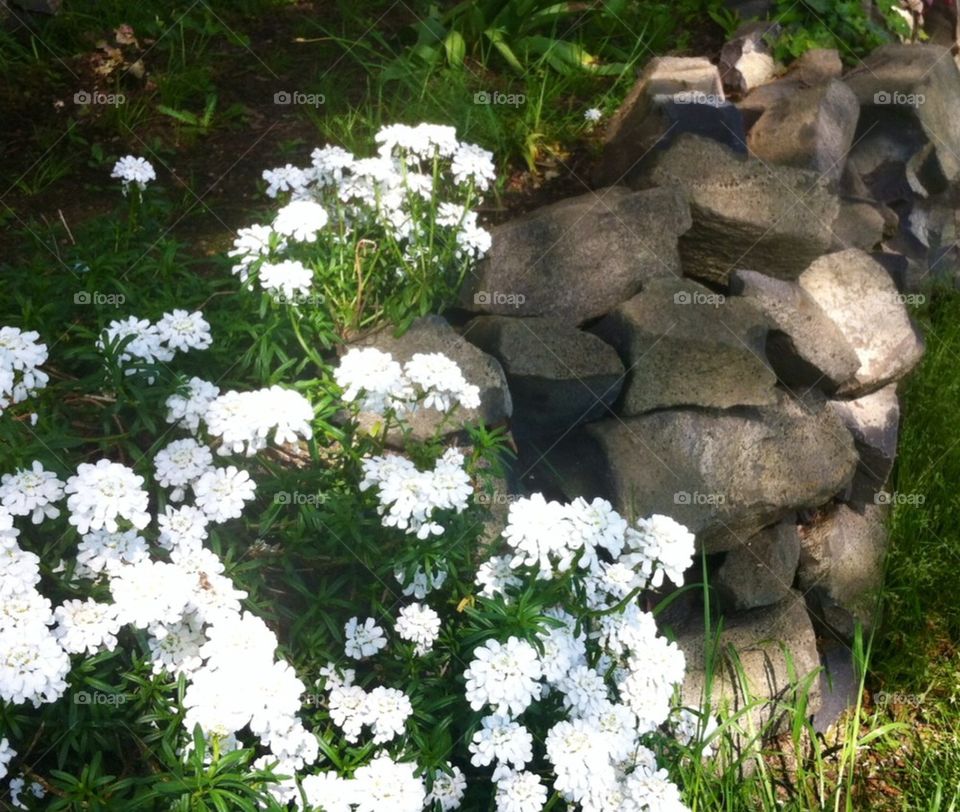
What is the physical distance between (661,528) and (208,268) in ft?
6.30

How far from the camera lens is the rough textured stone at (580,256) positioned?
3.58 m

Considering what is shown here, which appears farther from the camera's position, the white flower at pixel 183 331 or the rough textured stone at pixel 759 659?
the rough textured stone at pixel 759 659

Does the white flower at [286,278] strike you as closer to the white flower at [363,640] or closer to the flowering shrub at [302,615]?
the flowering shrub at [302,615]

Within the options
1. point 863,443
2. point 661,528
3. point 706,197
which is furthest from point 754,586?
point 706,197

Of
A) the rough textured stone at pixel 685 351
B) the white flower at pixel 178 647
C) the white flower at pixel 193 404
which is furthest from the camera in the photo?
the rough textured stone at pixel 685 351

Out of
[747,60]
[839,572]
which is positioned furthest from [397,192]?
[747,60]

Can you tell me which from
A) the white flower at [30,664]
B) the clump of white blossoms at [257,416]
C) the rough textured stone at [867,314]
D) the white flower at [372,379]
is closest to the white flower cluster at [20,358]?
the clump of white blossoms at [257,416]

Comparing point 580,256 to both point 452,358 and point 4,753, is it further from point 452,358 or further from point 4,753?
point 4,753

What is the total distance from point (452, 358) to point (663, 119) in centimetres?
156

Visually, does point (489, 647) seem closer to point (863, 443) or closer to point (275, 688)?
point (275, 688)

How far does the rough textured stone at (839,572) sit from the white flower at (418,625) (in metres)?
1.78

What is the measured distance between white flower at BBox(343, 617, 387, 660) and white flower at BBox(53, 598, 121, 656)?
0.56 metres

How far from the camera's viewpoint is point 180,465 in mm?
2449

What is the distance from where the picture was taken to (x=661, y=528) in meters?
2.61
